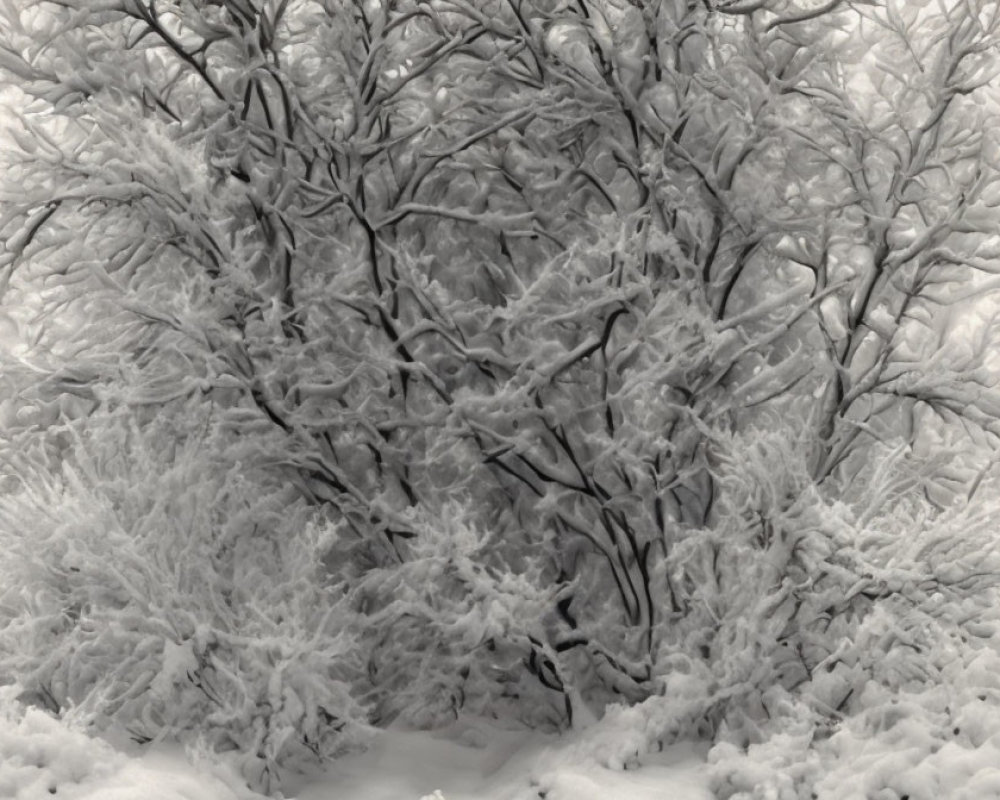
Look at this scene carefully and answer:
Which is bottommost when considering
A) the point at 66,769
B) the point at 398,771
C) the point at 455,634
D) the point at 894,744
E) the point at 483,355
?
the point at 398,771

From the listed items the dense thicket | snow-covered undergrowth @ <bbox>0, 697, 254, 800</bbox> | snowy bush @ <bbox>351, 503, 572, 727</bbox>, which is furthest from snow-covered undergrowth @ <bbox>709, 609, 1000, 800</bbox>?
snow-covered undergrowth @ <bbox>0, 697, 254, 800</bbox>

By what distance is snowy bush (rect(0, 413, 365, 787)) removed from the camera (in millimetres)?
7426

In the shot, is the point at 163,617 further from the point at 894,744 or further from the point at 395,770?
the point at 894,744

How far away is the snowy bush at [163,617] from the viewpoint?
24.4 ft

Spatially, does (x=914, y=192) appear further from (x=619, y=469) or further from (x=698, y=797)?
(x=698, y=797)

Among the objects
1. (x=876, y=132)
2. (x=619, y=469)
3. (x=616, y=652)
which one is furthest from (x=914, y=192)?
(x=616, y=652)

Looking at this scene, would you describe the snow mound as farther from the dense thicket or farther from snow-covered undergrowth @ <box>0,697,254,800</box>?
the dense thicket

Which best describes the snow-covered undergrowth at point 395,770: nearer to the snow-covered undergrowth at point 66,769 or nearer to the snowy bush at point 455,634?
the snow-covered undergrowth at point 66,769

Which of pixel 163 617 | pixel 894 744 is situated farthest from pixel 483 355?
pixel 894 744

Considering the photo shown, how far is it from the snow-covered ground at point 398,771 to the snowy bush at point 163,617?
1.08ft

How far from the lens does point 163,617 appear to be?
24.3 feet

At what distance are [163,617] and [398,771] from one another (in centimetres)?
201

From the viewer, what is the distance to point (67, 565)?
743 centimetres

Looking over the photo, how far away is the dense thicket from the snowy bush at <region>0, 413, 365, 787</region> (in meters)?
0.03
